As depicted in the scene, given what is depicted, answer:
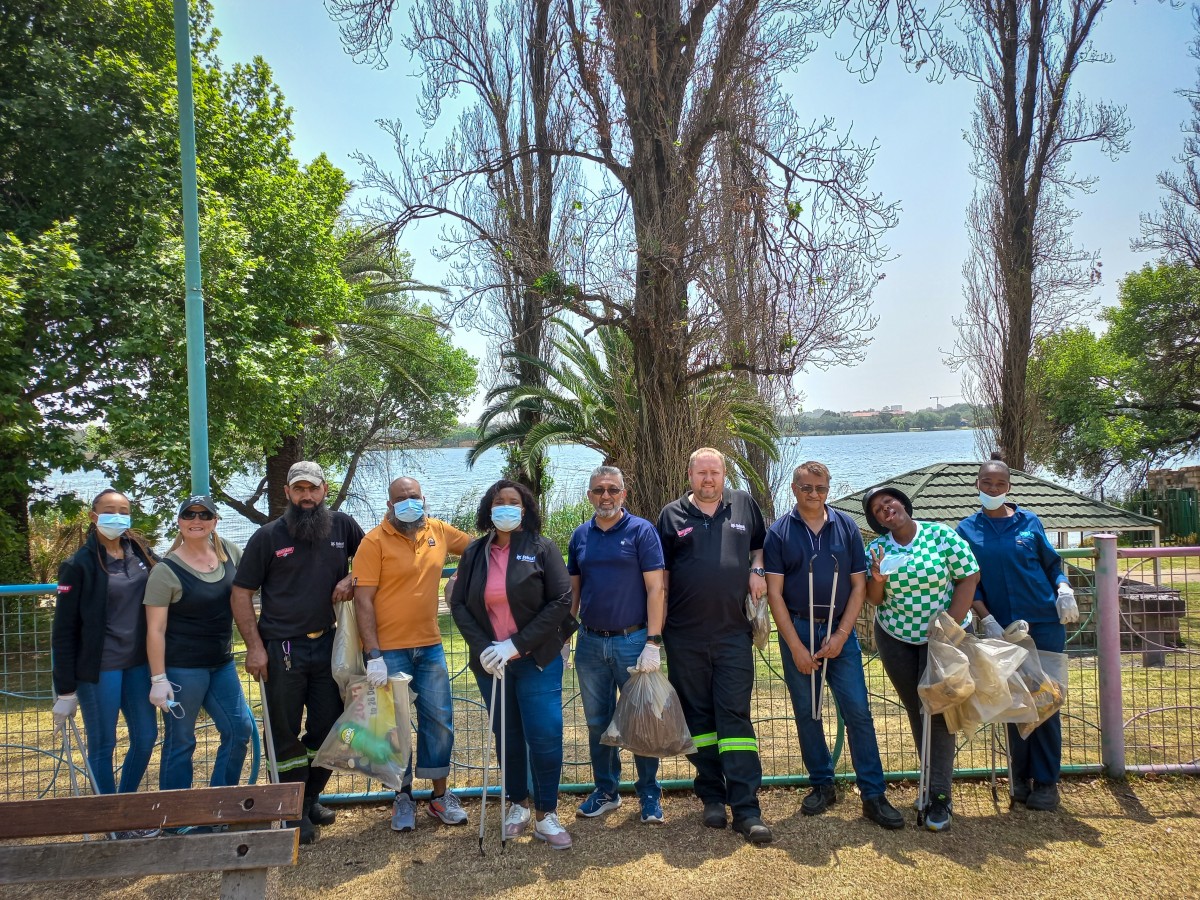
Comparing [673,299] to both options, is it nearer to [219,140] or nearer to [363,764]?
[363,764]

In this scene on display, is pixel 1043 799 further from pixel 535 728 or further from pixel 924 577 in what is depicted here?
pixel 535 728

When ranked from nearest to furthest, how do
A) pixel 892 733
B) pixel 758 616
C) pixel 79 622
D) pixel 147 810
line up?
pixel 147 810 → pixel 79 622 → pixel 758 616 → pixel 892 733

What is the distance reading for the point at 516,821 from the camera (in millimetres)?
4293

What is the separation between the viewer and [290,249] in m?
13.4

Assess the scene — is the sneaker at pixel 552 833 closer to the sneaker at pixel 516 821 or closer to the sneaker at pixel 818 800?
the sneaker at pixel 516 821

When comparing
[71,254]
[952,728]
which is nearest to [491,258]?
[71,254]

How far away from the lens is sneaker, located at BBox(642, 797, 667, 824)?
14.5ft

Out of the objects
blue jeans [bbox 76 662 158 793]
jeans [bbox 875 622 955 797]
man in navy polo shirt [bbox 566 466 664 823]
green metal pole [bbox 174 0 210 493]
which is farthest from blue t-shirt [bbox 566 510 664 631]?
green metal pole [bbox 174 0 210 493]

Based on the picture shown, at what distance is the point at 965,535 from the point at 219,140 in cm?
1310

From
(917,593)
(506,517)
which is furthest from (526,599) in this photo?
(917,593)

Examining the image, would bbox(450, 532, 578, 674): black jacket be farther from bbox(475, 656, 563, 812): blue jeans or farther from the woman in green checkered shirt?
the woman in green checkered shirt

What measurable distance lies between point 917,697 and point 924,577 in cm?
69

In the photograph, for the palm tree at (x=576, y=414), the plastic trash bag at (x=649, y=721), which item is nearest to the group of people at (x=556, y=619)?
the plastic trash bag at (x=649, y=721)

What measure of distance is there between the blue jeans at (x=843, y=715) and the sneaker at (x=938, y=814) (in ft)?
0.85
